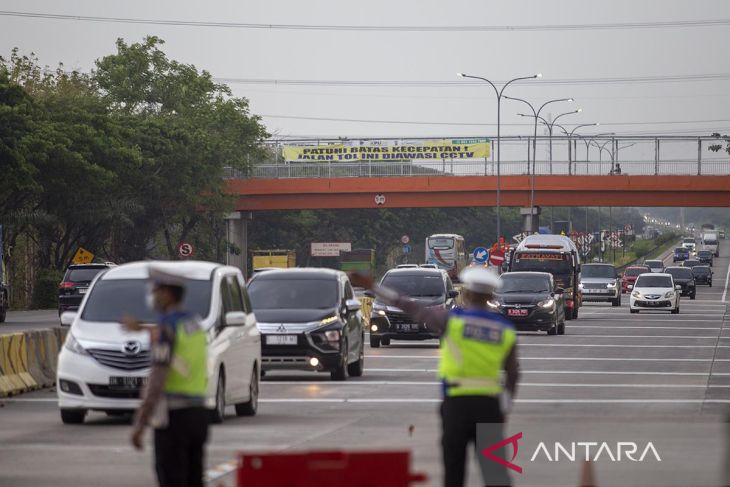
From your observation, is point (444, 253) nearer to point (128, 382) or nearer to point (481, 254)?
point (481, 254)

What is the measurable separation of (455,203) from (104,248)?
21.5 metres

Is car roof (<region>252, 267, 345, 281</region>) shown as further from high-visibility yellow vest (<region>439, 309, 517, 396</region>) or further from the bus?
the bus

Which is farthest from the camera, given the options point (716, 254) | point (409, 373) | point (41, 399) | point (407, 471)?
point (716, 254)

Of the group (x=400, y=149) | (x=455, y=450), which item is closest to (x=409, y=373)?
(x=455, y=450)

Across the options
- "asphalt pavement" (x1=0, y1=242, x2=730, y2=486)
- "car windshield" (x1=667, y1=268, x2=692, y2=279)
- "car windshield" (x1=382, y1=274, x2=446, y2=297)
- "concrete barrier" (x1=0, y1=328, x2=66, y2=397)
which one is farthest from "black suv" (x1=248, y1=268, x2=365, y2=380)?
"car windshield" (x1=667, y1=268, x2=692, y2=279)

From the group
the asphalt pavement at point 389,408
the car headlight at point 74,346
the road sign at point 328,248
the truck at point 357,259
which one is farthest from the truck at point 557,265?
the road sign at point 328,248

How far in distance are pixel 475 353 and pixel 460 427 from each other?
46cm

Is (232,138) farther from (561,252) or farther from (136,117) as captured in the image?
(561,252)

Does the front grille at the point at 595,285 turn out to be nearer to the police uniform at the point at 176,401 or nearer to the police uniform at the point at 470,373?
the police uniform at the point at 470,373

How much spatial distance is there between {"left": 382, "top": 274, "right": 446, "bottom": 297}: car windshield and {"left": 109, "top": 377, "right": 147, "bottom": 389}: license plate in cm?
1886

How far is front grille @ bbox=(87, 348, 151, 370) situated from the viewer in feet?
56.6

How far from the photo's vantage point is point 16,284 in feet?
245

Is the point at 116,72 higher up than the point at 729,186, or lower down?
higher up

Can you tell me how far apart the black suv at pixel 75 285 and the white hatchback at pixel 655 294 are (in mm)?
21471
